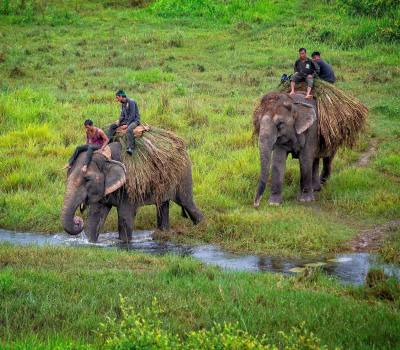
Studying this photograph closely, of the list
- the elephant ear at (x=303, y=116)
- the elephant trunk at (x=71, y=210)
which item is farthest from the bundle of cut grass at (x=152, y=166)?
the elephant ear at (x=303, y=116)

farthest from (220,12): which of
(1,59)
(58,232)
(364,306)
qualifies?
(364,306)

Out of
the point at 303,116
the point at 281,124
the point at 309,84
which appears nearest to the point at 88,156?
the point at 281,124

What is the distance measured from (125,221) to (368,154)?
7.20 m

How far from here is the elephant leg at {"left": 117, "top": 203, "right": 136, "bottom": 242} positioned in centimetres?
1273

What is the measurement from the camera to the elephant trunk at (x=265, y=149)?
47.4 ft

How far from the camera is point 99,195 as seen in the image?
12461 millimetres

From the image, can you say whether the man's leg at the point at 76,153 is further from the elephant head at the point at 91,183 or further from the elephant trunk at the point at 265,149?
the elephant trunk at the point at 265,149

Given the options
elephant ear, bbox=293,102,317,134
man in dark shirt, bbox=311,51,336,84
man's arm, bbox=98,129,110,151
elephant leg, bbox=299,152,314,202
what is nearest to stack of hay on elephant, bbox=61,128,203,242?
man's arm, bbox=98,129,110,151

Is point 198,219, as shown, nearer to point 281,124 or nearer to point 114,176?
point 114,176

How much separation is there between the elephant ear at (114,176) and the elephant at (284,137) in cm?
302

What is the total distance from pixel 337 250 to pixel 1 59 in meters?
16.8

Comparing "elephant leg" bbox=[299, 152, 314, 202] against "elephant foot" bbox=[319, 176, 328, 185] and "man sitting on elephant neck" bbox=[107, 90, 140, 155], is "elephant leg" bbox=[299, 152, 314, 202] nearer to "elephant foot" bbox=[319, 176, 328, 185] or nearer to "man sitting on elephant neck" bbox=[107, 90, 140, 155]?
"elephant foot" bbox=[319, 176, 328, 185]

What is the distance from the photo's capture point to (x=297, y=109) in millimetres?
14906

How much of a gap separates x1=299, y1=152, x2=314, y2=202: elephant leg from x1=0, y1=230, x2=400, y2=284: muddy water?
2773mm
